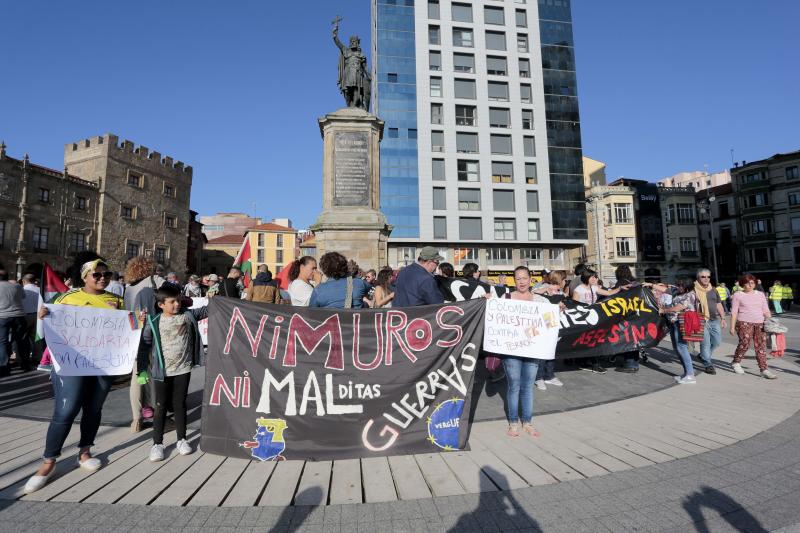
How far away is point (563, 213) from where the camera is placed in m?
45.4

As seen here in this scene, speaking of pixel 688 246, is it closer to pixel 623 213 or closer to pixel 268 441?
pixel 623 213

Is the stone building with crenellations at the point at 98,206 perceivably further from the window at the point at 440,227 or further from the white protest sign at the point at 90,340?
the white protest sign at the point at 90,340

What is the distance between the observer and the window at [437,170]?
4412 cm

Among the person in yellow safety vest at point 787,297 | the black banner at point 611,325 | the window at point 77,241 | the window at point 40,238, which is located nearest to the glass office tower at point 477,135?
the person in yellow safety vest at point 787,297

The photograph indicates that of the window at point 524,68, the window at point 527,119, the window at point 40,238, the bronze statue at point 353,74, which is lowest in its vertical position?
the window at point 40,238

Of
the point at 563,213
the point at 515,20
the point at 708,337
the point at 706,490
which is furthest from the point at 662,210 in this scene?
the point at 706,490

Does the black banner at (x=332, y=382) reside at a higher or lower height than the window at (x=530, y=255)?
lower

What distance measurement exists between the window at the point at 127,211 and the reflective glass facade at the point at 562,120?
1898 inches

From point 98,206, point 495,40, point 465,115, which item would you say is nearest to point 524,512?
point 465,115

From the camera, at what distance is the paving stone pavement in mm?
2799

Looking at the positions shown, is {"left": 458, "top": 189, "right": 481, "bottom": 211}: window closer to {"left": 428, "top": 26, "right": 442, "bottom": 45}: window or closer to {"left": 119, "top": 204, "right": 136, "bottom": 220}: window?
{"left": 428, "top": 26, "right": 442, "bottom": 45}: window

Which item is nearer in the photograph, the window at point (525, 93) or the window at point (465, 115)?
the window at point (465, 115)

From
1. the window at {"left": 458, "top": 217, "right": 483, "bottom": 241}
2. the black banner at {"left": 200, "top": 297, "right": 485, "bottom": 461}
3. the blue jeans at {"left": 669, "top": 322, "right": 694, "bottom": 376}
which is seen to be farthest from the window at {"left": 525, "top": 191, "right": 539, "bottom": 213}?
the black banner at {"left": 200, "top": 297, "right": 485, "bottom": 461}

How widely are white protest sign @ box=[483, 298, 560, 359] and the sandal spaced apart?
80cm
